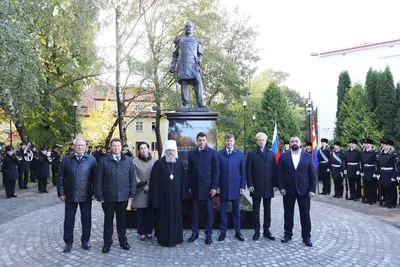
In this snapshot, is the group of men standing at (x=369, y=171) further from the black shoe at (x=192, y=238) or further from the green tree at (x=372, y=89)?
the green tree at (x=372, y=89)

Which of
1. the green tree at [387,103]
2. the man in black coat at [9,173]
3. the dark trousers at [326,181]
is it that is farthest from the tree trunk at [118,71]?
the green tree at [387,103]

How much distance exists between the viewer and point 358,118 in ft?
70.5

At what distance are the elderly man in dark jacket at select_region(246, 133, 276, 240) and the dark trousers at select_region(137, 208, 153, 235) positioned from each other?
77.7 inches

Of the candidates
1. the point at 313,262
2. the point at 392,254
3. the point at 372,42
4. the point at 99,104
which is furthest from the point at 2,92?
the point at 99,104

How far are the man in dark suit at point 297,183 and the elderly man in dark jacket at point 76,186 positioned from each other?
343 cm

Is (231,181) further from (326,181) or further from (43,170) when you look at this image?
(43,170)

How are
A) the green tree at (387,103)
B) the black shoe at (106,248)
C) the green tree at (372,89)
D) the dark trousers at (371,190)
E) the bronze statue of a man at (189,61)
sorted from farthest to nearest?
the green tree at (372,89), the green tree at (387,103), the dark trousers at (371,190), the bronze statue of a man at (189,61), the black shoe at (106,248)

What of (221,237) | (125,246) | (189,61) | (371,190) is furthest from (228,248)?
(371,190)

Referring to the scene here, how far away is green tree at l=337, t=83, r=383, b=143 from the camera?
20812 millimetres

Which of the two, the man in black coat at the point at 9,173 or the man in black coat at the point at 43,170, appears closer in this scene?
the man in black coat at the point at 9,173

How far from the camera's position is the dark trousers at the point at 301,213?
19.0 feet

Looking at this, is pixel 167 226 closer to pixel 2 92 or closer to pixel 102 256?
pixel 102 256

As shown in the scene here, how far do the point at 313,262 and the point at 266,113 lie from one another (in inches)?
778

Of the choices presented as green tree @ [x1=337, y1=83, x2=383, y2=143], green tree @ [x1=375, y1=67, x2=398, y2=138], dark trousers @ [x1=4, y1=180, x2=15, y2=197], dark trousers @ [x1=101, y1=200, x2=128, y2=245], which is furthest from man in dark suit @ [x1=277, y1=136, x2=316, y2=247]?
green tree @ [x1=375, y1=67, x2=398, y2=138]
